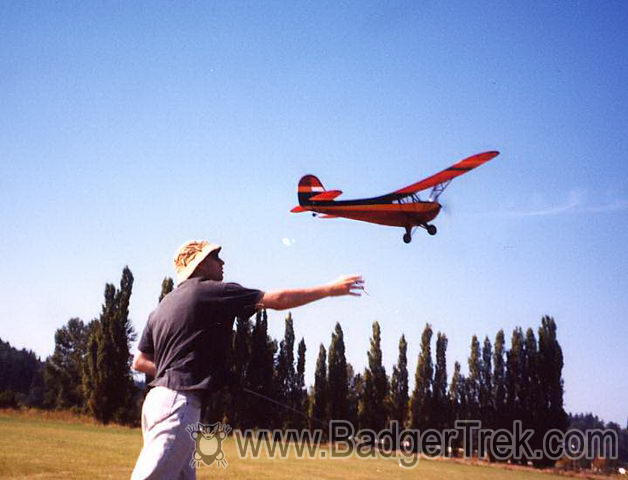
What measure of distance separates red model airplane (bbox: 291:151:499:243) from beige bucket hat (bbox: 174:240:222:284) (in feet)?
9.62

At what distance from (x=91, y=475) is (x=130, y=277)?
41.9 meters

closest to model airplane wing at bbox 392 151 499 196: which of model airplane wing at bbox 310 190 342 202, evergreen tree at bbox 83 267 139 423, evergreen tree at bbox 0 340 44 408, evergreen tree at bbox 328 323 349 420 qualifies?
model airplane wing at bbox 310 190 342 202

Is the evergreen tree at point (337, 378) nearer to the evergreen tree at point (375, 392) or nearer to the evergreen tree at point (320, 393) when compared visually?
the evergreen tree at point (320, 393)

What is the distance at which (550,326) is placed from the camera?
195ft

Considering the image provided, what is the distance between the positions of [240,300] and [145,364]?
0.97 m

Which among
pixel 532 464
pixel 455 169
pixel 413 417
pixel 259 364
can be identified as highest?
pixel 455 169

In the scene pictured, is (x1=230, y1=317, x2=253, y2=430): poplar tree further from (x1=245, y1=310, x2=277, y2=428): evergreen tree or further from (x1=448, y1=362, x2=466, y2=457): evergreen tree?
(x1=448, y1=362, x2=466, y2=457): evergreen tree

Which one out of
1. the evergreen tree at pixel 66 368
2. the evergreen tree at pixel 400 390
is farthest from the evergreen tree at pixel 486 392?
the evergreen tree at pixel 66 368

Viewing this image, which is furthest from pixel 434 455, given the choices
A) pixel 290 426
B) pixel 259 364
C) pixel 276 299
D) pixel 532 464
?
pixel 276 299

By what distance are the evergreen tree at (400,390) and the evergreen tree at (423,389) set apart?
3.93 ft

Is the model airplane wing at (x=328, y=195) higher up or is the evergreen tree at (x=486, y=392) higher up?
the model airplane wing at (x=328, y=195)

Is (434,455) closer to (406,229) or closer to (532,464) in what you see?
(532,464)

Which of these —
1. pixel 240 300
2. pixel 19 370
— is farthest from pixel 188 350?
pixel 19 370

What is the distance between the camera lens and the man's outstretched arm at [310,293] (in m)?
3.04
